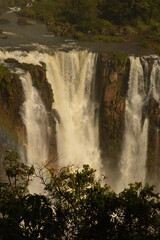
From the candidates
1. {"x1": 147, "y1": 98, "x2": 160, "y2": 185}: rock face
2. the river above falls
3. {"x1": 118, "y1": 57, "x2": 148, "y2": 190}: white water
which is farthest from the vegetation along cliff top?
{"x1": 147, "y1": 98, "x2": 160, "y2": 185}: rock face

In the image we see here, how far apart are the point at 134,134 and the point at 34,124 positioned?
6.69 metres

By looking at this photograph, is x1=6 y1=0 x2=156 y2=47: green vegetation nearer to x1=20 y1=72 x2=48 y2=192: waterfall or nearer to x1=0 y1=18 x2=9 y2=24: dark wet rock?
x1=0 y1=18 x2=9 y2=24: dark wet rock

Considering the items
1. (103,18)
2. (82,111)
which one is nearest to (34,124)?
(82,111)

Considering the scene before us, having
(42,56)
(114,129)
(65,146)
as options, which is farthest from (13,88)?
(114,129)

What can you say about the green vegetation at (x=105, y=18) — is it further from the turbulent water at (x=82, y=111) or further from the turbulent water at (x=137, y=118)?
the turbulent water at (x=82, y=111)

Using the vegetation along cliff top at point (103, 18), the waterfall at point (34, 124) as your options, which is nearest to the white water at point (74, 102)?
the waterfall at point (34, 124)

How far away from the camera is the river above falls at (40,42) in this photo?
23250 mm

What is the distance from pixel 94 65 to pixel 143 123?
458 cm

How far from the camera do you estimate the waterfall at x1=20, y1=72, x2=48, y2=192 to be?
1952cm

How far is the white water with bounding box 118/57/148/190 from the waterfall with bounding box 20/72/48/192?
213 inches

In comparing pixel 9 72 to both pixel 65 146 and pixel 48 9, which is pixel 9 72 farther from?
pixel 48 9

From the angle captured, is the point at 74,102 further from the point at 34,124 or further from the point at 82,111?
the point at 34,124

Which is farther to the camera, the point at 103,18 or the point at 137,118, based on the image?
the point at 103,18

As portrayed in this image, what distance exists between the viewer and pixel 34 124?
19.8 metres
